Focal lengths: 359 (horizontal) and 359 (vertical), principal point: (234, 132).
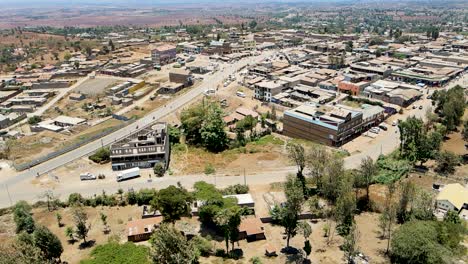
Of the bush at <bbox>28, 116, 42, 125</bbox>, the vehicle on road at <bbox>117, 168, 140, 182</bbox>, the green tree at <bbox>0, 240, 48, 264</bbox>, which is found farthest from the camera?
the bush at <bbox>28, 116, 42, 125</bbox>

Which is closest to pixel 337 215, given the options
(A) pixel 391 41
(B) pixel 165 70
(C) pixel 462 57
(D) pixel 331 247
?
(D) pixel 331 247

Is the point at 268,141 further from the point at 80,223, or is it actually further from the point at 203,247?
the point at 80,223

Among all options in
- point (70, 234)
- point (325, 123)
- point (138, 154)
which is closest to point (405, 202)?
point (325, 123)

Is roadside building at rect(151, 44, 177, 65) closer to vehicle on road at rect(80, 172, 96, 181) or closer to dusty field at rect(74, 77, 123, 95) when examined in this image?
dusty field at rect(74, 77, 123, 95)

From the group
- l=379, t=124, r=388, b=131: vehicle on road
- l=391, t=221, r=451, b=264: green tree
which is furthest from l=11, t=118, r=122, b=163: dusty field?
l=391, t=221, r=451, b=264: green tree

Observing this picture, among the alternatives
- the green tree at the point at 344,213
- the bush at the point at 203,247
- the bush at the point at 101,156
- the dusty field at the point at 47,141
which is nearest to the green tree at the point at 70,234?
the bush at the point at 203,247
